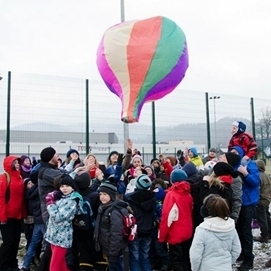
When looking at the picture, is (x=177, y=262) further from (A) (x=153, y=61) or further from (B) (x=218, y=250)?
→ (A) (x=153, y=61)

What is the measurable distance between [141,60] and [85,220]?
2.90m

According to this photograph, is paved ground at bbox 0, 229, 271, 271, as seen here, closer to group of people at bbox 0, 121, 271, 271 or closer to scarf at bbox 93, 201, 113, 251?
group of people at bbox 0, 121, 271, 271

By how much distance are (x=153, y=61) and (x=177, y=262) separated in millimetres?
3170

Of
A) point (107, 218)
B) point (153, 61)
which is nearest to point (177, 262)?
point (107, 218)

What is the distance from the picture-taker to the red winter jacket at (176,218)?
16.8ft

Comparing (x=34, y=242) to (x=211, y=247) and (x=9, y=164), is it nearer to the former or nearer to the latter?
(x=9, y=164)

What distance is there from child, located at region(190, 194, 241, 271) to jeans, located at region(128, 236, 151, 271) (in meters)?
1.52

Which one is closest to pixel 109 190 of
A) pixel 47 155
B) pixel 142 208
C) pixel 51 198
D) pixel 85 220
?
pixel 85 220

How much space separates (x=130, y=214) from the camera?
4852 millimetres

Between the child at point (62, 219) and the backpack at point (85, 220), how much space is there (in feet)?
0.25

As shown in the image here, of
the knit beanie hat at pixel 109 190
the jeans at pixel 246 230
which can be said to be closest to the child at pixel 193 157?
the jeans at pixel 246 230

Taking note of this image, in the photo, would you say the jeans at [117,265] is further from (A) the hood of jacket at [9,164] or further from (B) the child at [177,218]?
(A) the hood of jacket at [9,164]

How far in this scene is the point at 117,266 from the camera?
197 inches

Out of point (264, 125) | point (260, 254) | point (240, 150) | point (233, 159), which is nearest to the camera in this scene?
point (233, 159)
